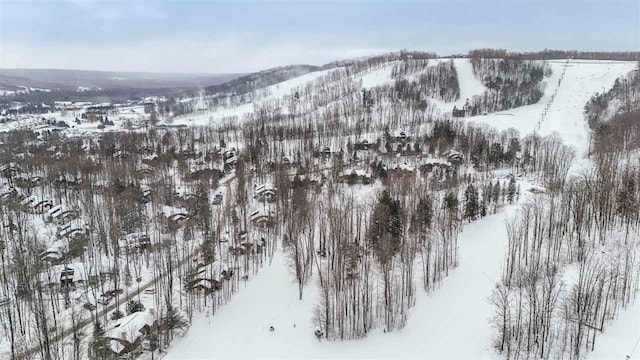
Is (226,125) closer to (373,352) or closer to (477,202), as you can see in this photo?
(477,202)

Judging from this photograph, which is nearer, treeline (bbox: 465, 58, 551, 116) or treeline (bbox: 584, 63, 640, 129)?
treeline (bbox: 584, 63, 640, 129)

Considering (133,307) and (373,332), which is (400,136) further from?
(133,307)

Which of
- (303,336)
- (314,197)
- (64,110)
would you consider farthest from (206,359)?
(64,110)

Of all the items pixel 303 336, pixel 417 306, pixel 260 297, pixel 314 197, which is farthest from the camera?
pixel 314 197

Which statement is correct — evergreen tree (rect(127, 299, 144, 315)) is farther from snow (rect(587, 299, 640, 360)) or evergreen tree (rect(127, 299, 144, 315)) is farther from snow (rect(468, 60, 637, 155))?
snow (rect(468, 60, 637, 155))

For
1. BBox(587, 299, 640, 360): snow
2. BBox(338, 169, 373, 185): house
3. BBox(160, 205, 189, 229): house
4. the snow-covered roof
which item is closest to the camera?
BBox(587, 299, 640, 360): snow

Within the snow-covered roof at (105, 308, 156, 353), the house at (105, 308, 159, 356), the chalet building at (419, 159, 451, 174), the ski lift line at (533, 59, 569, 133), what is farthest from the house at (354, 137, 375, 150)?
the house at (105, 308, 159, 356)

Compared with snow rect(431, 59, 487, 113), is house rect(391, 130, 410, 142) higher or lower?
lower
